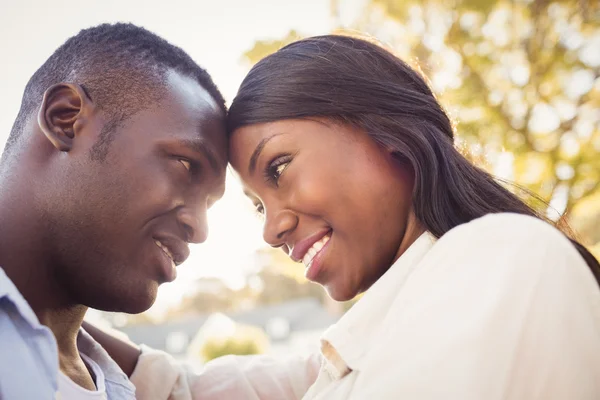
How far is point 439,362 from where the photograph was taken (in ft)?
4.77

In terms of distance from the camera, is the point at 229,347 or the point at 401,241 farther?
the point at 229,347

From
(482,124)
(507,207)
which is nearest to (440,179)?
(507,207)

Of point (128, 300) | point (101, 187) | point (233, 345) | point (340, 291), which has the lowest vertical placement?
point (233, 345)

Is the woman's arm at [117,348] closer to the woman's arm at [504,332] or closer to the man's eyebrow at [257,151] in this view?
the man's eyebrow at [257,151]

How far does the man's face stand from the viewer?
223 cm

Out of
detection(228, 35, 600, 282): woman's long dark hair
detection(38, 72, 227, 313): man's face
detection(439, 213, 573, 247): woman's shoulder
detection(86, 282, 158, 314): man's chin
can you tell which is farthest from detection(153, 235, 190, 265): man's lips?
detection(439, 213, 573, 247): woman's shoulder

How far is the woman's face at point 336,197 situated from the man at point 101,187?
30 cm

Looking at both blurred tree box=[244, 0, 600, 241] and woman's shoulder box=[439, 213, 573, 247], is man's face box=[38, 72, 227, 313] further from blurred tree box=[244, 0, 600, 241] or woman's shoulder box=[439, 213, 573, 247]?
blurred tree box=[244, 0, 600, 241]

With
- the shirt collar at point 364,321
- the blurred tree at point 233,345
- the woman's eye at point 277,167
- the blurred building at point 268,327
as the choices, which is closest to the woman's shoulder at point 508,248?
the shirt collar at point 364,321

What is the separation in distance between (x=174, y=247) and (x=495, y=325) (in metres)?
→ 1.39

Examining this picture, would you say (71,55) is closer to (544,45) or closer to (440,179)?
(440,179)

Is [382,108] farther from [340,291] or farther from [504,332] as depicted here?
[504,332]

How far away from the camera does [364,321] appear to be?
6.69 ft

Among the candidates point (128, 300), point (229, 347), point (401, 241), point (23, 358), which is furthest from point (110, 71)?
point (229, 347)
